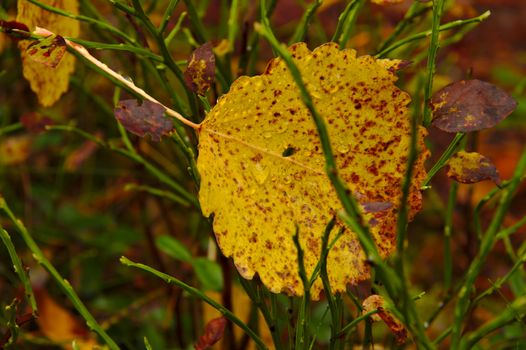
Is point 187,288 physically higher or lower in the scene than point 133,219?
Result: higher

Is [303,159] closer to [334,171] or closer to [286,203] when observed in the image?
[286,203]

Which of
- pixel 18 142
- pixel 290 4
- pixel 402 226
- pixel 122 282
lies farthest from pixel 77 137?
pixel 402 226

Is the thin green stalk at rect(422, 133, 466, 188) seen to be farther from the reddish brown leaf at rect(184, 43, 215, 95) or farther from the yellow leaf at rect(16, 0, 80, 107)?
the yellow leaf at rect(16, 0, 80, 107)

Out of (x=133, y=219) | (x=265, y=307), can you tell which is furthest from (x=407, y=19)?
(x=133, y=219)

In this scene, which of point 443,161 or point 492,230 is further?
point 443,161

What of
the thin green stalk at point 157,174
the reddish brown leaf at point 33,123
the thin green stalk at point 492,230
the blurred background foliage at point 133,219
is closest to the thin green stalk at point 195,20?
the blurred background foliage at point 133,219

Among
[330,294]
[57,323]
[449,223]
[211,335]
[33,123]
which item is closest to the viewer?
[330,294]

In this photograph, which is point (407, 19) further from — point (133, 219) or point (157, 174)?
point (133, 219)

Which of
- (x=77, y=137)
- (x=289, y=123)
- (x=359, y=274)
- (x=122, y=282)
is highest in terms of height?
(x=289, y=123)
